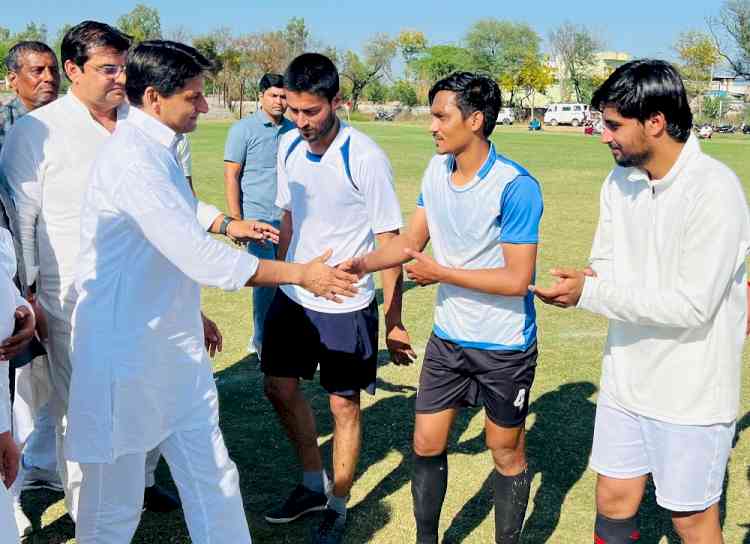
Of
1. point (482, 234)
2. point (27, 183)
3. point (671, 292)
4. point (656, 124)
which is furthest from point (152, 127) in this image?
point (671, 292)

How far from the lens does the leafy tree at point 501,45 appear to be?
362ft

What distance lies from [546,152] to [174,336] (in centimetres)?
2925

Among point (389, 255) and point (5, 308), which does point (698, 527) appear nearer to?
point (389, 255)

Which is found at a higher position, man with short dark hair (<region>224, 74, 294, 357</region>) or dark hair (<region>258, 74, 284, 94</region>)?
dark hair (<region>258, 74, 284, 94</region>)

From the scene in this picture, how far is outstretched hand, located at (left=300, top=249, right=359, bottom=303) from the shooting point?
3.57m

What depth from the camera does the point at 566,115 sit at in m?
69.1

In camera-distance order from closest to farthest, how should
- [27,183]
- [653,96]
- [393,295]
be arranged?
[653,96]
[27,183]
[393,295]

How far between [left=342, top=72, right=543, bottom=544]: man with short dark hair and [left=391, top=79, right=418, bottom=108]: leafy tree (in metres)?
91.0

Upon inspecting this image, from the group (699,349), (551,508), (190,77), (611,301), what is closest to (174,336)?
(190,77)

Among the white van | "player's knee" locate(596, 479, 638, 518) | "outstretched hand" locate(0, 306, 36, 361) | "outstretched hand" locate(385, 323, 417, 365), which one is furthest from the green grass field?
the white van

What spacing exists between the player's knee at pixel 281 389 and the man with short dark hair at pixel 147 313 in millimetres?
1092

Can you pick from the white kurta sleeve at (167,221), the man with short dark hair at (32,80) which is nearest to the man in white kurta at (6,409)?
the white kurta sleeve at (167,221)

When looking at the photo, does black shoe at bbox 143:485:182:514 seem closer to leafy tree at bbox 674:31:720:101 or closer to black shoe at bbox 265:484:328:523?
black shoe at bbox 265:484:328:523

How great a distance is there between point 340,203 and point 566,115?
222 feet
